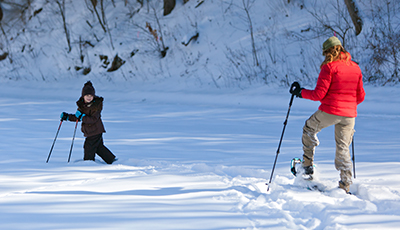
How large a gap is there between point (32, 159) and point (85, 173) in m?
1.60

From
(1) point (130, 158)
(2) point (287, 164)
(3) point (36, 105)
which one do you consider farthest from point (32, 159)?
(3) point (36, 105)

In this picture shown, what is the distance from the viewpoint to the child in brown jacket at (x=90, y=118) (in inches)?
229

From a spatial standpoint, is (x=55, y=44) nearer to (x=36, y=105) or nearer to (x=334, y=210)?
(x=36, y=105)

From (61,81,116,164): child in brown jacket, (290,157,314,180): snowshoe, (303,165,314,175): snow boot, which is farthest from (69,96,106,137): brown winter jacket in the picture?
(303,165,314,175): snow boot

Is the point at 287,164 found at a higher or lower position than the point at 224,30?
lower

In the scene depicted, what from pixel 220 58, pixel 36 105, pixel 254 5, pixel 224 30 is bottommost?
pixel 36 105

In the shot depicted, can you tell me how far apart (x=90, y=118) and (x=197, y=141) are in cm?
242

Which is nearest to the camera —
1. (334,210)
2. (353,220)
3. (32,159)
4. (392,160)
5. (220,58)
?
(353,220)

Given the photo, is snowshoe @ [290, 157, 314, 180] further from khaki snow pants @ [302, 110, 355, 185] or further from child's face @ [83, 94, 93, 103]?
child's face @ [83, 94, 93, 103]

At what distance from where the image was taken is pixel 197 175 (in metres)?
4.97

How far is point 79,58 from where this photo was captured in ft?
71.3

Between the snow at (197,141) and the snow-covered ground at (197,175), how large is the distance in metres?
0.02

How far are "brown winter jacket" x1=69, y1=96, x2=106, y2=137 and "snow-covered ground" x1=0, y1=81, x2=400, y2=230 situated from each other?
0.55 m

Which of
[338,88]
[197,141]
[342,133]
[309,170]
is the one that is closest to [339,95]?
[338,88]
